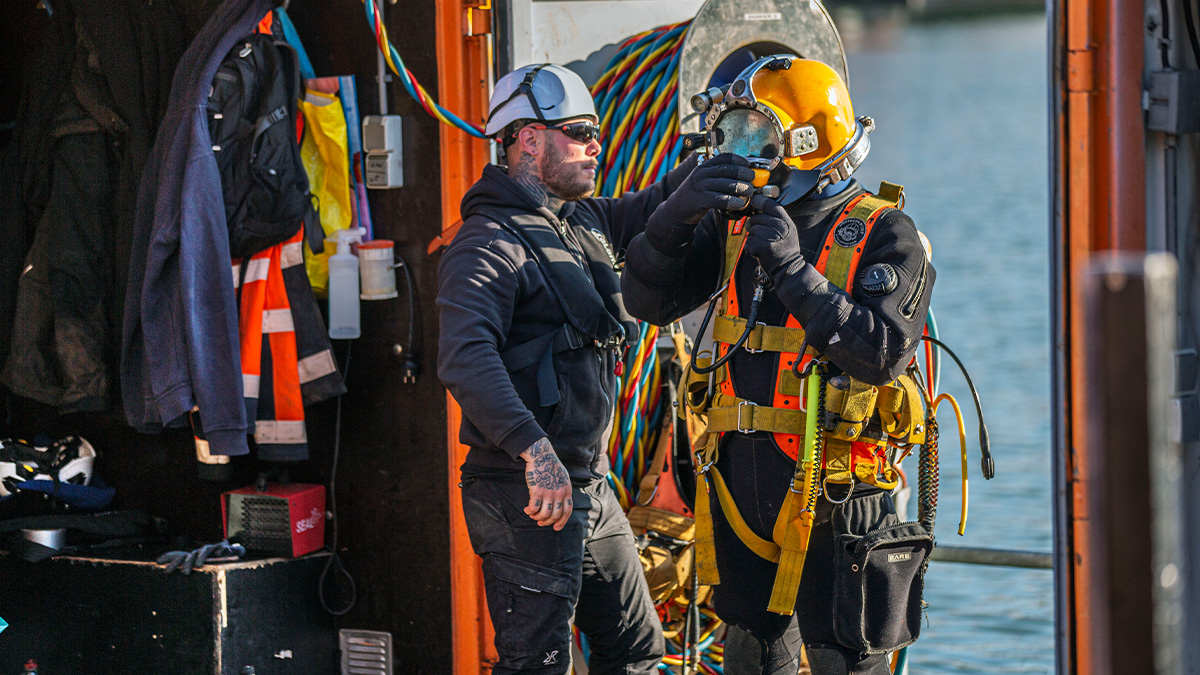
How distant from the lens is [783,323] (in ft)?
9.57

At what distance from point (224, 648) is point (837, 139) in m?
2.31

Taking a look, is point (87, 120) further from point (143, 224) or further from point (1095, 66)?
point (1095, 66)

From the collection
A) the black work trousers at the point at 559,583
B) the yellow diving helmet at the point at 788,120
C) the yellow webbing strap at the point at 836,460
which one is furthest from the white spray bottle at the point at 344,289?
the yellow webbing strap at the point at 836,460

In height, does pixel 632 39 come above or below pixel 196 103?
above

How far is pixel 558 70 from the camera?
353 centimetres

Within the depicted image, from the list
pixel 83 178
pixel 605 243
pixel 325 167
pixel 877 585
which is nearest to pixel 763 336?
pixel 877 585

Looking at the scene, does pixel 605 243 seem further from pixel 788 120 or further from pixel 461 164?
pixel 788 120

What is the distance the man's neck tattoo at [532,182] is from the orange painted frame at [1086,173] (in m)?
1.33

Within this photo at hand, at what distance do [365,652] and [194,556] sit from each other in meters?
0.66

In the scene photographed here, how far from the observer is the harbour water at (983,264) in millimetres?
7145

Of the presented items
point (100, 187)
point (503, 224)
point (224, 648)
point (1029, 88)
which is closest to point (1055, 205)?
point (503, 224)

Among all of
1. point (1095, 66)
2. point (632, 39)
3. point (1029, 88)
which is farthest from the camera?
point (1029, 88)

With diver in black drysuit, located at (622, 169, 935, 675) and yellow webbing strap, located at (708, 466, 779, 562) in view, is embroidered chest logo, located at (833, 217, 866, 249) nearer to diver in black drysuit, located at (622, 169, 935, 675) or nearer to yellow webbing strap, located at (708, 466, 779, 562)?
diver in black drysuit, located at (622, 169, 935, 675)

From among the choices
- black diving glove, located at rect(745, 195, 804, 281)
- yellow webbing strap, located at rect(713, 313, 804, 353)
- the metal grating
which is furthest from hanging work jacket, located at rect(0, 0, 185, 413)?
black diving glove, located at rect(745, 195, 804, 281)
